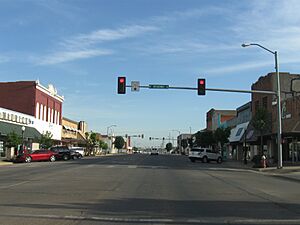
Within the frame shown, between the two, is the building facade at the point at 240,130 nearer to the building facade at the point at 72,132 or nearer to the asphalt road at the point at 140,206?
the building facade at the point at 72,132

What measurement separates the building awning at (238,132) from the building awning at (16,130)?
27931 mm

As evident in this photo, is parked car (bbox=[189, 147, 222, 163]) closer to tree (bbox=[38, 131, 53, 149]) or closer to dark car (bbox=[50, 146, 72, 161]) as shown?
dark car (bbox=[50, 146, 72, 161])

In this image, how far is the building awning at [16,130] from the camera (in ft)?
168

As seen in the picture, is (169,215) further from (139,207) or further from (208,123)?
(208,123)

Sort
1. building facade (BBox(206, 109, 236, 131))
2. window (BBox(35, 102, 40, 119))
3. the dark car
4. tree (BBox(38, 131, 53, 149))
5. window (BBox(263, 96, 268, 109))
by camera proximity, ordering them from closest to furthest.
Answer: window (BBox(263, 96, 268, 109)), the dark car, tree (BBox(38, 131, 53, 149)), window (BBox(35, 102, 40, 119)), building facade (BBox(206, 109, 236, 131))

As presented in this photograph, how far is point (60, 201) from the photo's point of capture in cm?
1365

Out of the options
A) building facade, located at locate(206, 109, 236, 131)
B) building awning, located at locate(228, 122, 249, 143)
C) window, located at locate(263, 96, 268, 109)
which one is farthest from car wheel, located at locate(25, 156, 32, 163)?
building facade, located at locate(206, 109, 236, 131)

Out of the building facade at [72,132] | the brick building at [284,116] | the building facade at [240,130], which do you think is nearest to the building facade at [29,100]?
the building facade at [72,132]

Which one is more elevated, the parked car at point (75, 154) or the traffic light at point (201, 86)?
the traffic light at point (201, 86)

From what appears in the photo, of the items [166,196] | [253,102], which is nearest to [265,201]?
[166,196]

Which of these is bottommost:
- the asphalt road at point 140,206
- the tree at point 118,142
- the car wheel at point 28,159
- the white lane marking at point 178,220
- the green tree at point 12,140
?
the white lane marking at point 178,220

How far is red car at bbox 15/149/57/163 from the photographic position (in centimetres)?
4831

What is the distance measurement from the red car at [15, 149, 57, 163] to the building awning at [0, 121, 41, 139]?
3.93 metres

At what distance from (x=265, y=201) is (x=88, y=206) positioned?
5911mm
